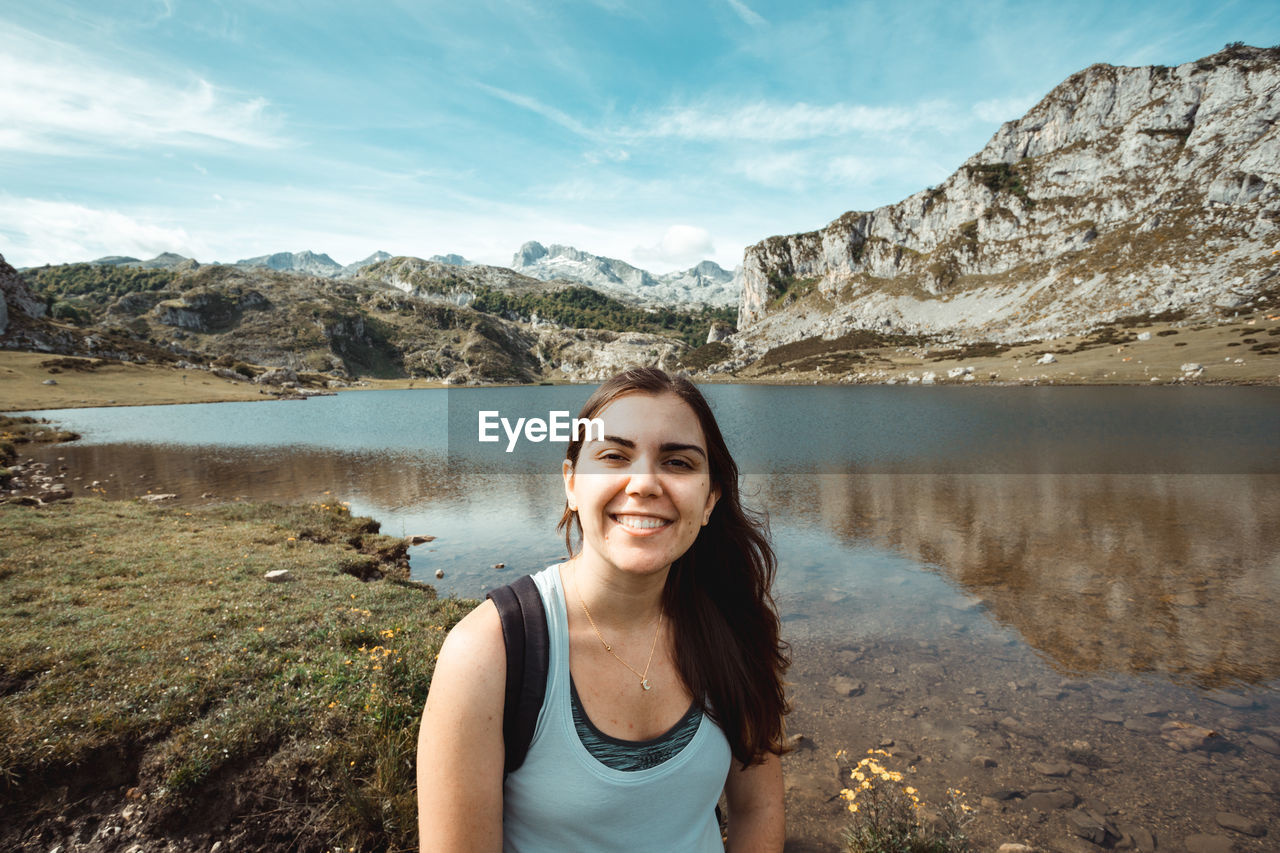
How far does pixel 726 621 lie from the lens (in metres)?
3.43

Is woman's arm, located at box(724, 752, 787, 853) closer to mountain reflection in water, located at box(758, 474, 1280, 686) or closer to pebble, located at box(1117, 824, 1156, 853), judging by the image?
pebble, located at box(1117, 824, 1156, 853)

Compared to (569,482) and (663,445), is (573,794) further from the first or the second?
(663,445)

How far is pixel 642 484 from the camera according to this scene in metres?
2.72

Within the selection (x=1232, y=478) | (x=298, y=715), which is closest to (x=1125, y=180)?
(x=1232, y=478)

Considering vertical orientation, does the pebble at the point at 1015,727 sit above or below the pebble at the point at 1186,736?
below

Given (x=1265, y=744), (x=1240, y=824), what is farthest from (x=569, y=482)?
(x=1265, y=744)

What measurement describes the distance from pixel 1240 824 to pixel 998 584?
30.7 ft

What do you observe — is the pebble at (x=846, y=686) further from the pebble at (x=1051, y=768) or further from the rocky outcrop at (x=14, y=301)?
the rocky outcrop at (x=14, y=301)

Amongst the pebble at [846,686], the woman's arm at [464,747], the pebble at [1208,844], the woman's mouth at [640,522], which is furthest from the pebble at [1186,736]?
the woman's arm at [464,747]

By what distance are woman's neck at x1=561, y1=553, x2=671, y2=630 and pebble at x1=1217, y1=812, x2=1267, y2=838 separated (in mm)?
9968

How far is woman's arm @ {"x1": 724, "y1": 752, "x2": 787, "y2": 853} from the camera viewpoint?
319 centimetres

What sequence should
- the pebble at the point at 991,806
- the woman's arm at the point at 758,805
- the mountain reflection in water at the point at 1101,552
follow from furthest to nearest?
Answer: the mountain reflection in water at the point at 1101,552, the pebble at the point at 991,806, the woman's arm at the point at 758,805

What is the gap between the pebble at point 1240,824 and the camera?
22.9ft

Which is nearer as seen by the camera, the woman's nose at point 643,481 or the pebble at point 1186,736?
the woman's nose at point 643,481
